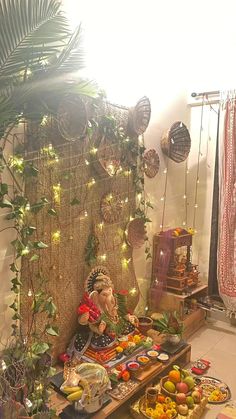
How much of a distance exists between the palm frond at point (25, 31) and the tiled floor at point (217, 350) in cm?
219

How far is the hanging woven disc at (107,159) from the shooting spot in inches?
91.5

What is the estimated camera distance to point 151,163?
2.92m

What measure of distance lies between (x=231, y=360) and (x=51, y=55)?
2.49 meters

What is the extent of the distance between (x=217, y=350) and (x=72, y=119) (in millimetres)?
2166

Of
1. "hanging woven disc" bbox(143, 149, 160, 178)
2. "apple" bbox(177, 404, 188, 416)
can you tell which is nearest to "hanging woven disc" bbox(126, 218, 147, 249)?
"hanging woven disc" bbox(143, 149, 160, 178)

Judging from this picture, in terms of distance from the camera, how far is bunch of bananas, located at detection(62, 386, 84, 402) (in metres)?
1.71

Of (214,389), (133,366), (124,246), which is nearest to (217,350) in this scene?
(214,389)

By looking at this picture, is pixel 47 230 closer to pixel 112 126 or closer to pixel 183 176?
pixel 112 126

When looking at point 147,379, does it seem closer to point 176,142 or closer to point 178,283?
point 178,283

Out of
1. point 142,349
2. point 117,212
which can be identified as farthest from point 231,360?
point 117,212

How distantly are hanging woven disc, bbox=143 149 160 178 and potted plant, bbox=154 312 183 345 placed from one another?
1.17 metres

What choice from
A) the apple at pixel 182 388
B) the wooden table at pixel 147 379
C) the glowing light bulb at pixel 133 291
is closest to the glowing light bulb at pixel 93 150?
Result: the glowing light bulb at pixel 133 291

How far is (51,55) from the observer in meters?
1.59

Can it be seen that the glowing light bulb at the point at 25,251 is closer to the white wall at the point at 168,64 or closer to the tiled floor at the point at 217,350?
the white wall at the point at 168,64
